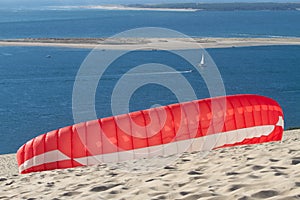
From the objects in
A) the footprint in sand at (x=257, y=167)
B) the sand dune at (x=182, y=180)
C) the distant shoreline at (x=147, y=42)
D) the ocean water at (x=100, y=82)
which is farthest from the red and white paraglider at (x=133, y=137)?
the distant shoreline at (x=147, y=42)

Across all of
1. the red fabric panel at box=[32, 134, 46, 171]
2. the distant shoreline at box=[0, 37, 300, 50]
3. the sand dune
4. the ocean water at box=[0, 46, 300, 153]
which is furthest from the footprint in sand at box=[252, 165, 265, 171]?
the distant shoreline at box=[0, 37, 300, 50]

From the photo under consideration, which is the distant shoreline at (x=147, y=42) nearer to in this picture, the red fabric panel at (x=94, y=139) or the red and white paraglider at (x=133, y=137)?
the red and white paraglider at (x=133, y=137)

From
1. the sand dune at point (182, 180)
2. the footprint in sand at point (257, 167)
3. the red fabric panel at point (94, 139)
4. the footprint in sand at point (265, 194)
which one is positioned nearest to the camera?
the footprint in sand at point (265, 194)

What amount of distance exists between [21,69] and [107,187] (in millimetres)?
54320

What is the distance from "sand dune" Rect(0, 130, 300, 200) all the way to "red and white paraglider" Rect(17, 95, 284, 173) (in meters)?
3.14

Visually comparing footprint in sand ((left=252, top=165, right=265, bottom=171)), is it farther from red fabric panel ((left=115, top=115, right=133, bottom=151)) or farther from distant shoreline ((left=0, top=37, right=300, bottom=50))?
distant shoreline ((left=0, top=37, right=300, bottom=50))

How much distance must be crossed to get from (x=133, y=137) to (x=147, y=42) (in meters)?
68.8

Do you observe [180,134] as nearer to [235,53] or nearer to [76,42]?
[235,53]

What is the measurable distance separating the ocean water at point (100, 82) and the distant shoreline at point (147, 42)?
4.30m

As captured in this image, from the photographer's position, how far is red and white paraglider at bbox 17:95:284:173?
46.0ft

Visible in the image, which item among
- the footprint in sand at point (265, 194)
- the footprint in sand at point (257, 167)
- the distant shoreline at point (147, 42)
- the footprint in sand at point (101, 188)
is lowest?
the footprint in sand at point (101, 188)

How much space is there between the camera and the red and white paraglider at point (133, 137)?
551 inches

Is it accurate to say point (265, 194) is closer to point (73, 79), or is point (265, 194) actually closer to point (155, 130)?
point (155, 130)

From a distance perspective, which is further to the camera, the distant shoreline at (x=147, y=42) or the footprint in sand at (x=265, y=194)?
the distant shoreline at (x=147, y=42)
